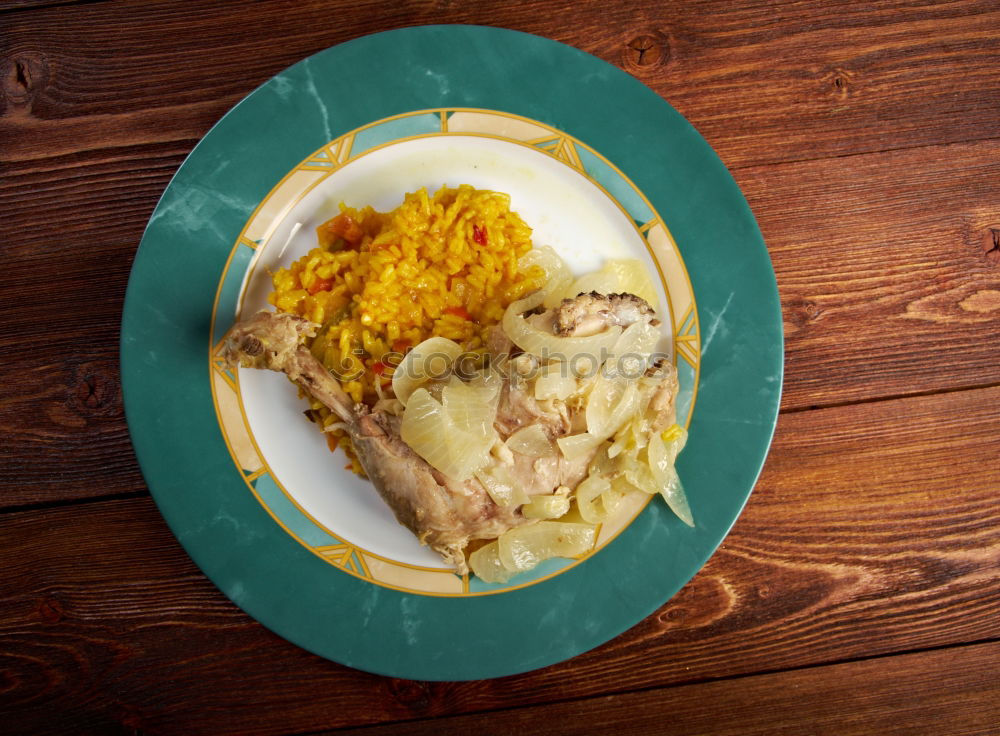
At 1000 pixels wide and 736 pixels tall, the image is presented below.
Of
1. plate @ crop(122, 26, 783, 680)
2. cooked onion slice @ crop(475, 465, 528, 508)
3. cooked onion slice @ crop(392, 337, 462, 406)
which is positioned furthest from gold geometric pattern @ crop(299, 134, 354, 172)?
cooked onion slice @ crop(475, 465, 528, 508)

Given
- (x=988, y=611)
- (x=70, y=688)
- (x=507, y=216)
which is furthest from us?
(x=988, y=611)

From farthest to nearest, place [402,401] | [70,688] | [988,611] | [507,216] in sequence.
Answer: [988,611]
[70,688]
[507,216]
[402,401]

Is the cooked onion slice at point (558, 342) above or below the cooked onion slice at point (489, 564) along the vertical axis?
above

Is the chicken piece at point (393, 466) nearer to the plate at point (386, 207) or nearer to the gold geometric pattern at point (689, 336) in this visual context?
the plate at point (386, 207)

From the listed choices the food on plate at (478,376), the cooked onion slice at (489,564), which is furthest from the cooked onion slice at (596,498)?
the cooked onion slice at (489,564)

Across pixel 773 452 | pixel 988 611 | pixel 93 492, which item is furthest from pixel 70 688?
pixel 988 611

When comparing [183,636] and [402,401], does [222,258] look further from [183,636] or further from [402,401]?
[183,636]

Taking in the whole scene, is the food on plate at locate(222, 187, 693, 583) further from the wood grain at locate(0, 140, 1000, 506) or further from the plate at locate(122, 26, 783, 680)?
the wood grain at locate(0, 140, 1000, 506)
